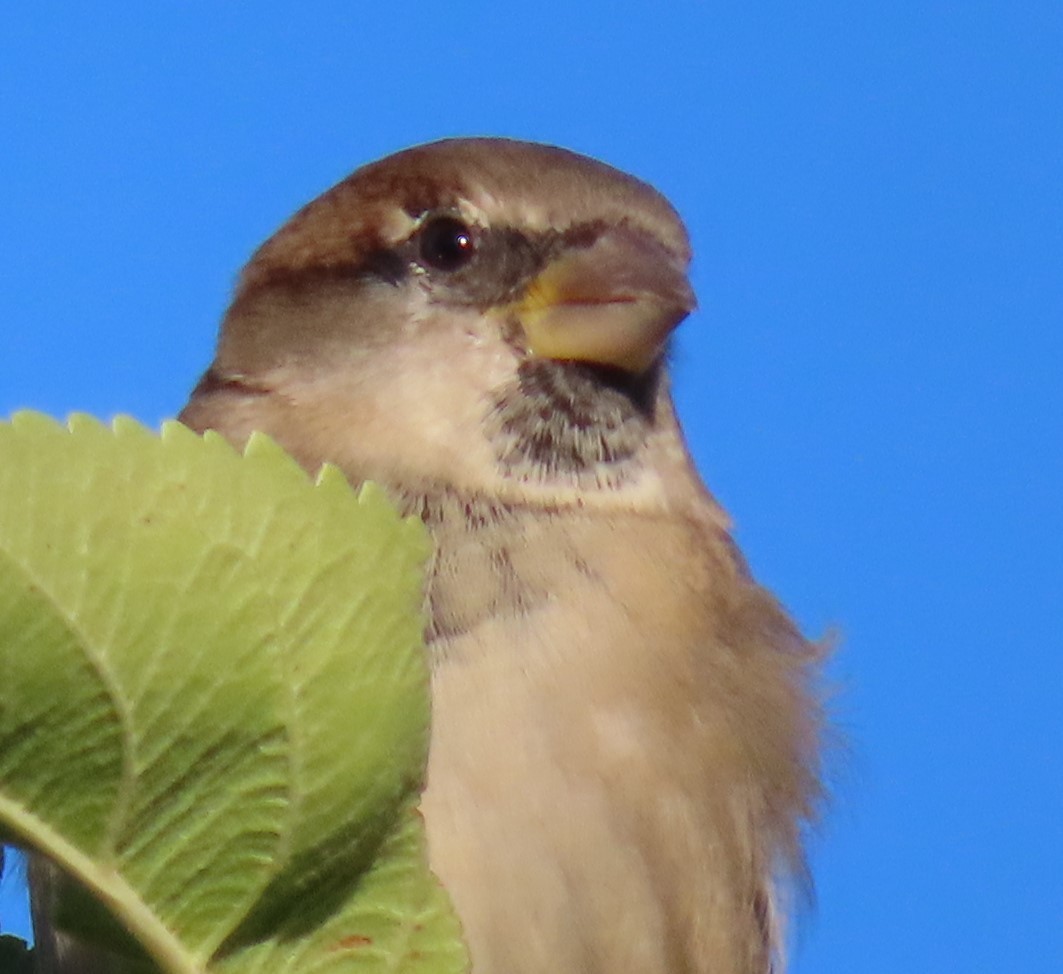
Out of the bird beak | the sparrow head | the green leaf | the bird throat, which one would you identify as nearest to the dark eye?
the sparrow head

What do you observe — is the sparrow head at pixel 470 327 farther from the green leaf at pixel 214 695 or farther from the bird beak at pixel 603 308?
the green leaf at pixel 214 695

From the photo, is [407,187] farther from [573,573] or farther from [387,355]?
[573,573]

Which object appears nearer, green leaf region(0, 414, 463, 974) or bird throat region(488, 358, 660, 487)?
green leaf region(0, 414, 463, 974)

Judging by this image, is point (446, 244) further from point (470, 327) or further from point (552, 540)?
point (552, 540)

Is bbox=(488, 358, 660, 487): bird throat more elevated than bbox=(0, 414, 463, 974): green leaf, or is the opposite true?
bbox=(488, 358, 660, 487): bird throat

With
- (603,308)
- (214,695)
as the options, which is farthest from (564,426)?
(214,695)

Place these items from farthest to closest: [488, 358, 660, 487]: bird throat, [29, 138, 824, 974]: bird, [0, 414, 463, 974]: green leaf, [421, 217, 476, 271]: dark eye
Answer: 1. [421, 217, 476, 271]: dark eye
2. [488, 358, 660, 487]: bird throat
3. [29, 138, 824, 974]: bird
4. [0, 414, 463, 974]: green leaf

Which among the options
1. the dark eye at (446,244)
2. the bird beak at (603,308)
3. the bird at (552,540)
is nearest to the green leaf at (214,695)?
the bird at (552,540)

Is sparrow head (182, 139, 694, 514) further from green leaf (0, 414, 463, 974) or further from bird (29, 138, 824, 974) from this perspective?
green leaf (0, 414, 463, 974)
